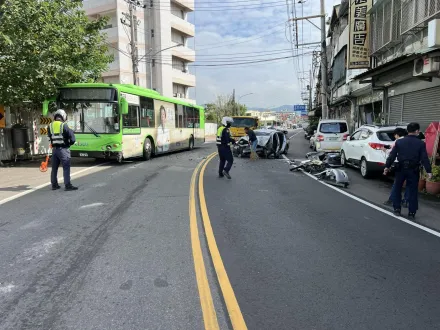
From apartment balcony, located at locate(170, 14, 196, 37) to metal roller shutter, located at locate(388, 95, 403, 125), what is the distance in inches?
1232

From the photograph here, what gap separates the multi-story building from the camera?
38.5m

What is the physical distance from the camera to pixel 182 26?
45.4 meters

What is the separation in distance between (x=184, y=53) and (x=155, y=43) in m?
4.97

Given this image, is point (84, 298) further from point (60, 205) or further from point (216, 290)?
point (60, 205)

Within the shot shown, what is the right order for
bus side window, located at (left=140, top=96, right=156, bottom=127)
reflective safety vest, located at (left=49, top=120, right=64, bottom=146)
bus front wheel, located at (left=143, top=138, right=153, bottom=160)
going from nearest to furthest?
reflective safety vest, located at (left=49, top=120, right=64, bottom=146)
bus side window, located at (left=140, top=96, right=156, bottom=127)
bus front wheel, located at (left=143, top=138, right=153, bottom=160)

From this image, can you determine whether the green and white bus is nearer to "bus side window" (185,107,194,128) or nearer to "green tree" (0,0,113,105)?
"green tree" (0,0,113,105)

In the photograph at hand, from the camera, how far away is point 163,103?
18719 millimetres

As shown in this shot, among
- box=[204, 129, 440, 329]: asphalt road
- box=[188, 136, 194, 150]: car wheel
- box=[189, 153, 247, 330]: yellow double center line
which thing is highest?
box=[188, 136, 194, 150]: car wheel

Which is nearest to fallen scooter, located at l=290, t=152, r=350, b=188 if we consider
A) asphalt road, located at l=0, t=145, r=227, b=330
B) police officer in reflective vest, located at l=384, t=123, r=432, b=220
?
police officer in reflective vest, located at l=384, t=123, r=432, b=220

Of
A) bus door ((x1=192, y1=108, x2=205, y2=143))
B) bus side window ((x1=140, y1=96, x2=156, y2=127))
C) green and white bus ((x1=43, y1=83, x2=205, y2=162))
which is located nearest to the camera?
green and white bus ((x1=43, y1=83, x2=205, y2=162))

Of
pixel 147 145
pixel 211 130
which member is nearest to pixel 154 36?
pixel 211 130

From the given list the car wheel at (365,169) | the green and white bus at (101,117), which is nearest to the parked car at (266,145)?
the green and white bus at (101,117)

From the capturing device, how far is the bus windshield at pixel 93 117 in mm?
13727

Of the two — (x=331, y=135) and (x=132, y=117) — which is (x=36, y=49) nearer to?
(x=132, y=117)
